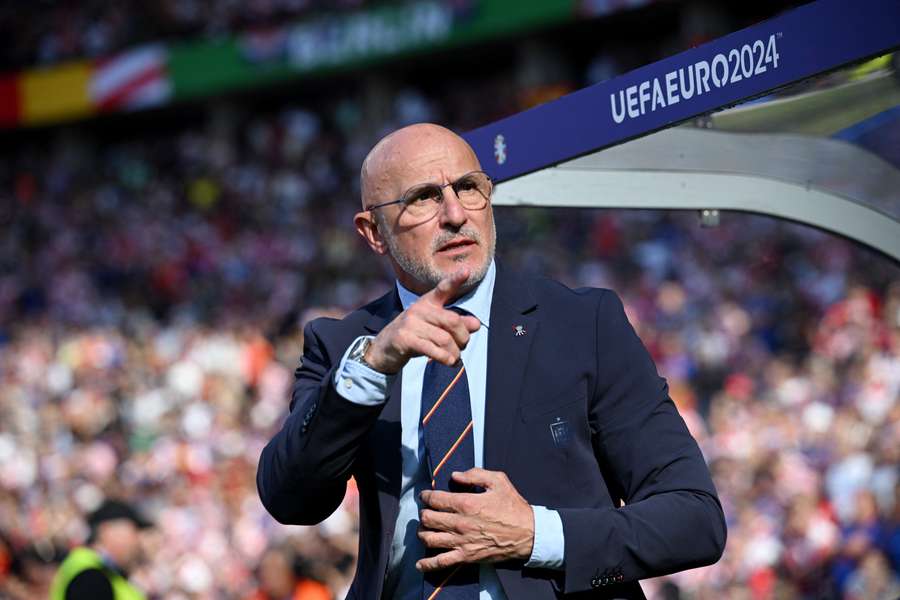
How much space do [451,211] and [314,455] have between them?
51 centimetres

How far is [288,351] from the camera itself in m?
14.3

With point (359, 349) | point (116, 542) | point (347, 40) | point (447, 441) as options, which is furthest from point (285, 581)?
point (347, 40)

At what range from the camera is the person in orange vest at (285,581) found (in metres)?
7.14

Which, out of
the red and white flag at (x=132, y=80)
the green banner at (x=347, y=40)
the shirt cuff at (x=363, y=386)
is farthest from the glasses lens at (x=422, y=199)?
the red and white flag at (x=132, y=80)

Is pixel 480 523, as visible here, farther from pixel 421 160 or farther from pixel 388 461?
pixel 421 160

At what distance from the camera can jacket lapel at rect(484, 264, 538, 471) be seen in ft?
7.66

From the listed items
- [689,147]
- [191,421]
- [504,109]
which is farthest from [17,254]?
[689,147]

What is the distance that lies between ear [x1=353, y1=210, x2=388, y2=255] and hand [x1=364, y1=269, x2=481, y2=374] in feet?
1.56

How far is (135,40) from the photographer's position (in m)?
24.5

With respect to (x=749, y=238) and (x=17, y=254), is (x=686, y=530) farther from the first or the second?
(x=17, y=254)

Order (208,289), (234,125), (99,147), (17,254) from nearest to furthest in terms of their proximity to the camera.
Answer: (208,289) < (17,254) < (234,125) < (99,147)

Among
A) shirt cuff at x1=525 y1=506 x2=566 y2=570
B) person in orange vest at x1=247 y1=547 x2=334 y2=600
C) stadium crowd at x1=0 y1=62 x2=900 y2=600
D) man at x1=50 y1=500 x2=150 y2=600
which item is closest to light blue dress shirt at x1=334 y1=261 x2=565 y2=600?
shirt cuff at x1=525 y1=506 x2=566 y2=570

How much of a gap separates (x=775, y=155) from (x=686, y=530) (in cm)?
133

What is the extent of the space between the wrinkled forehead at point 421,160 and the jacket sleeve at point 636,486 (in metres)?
0.37
